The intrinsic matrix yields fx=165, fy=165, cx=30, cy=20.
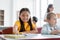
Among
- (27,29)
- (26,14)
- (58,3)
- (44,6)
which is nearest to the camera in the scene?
(26,14)

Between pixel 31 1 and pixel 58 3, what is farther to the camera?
pixel 31 1

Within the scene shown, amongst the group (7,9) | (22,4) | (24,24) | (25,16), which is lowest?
(24,24)

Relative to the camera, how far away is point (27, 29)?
8.27 feet

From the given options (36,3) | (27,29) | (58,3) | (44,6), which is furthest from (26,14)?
(36,3)

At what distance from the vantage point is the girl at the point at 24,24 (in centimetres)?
236

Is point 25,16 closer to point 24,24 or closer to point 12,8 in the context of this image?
point 24,24

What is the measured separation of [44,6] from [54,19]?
4.58 meters

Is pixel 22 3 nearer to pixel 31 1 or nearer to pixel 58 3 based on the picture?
pixel 31 1

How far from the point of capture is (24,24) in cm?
248

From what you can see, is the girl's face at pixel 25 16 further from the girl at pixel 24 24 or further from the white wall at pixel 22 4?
the white wall at pixel 22 4

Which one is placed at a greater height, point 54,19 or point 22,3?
point 22,3

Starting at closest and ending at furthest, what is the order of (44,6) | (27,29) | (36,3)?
(27,29), (44,6), (36,3)

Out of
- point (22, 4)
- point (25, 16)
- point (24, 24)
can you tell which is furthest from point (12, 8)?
point (25, 16)

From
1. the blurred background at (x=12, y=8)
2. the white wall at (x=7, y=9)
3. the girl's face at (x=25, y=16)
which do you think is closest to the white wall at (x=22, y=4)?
the blurred background at (x=12, y=8)
